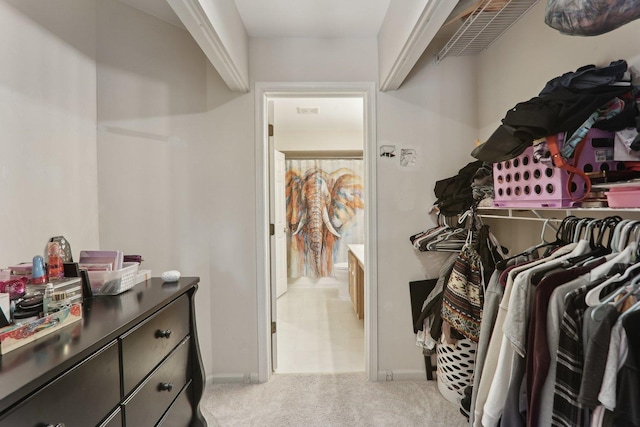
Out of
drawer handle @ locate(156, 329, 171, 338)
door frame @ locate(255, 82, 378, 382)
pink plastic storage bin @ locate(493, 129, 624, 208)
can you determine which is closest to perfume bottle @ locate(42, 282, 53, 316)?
drawer handle @ locate(156, 329, 171, 338)

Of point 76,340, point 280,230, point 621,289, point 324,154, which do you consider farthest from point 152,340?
point 324,154

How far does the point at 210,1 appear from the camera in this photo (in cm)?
133

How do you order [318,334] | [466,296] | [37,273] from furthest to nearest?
[318,334] < [466,296] < [37,273]

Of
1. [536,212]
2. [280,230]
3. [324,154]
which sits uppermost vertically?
[324,154]

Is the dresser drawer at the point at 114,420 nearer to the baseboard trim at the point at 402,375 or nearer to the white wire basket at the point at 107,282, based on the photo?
the white wire basket at the point at 107,282

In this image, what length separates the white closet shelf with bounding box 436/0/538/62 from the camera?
5.08 ft

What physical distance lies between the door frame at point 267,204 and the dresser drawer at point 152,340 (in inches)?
29.3

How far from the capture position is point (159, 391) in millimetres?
1209

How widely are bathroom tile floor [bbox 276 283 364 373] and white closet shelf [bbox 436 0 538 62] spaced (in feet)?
7.91

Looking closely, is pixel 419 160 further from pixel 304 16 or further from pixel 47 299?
pixel 47 299

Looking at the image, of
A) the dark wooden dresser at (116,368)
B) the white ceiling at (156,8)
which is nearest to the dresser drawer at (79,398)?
the dark wooden dresser at (116,368)

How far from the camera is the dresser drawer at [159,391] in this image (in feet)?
3.49

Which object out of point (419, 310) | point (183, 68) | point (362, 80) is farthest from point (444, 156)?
point (183, 68)

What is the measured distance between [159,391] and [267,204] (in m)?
1.28
